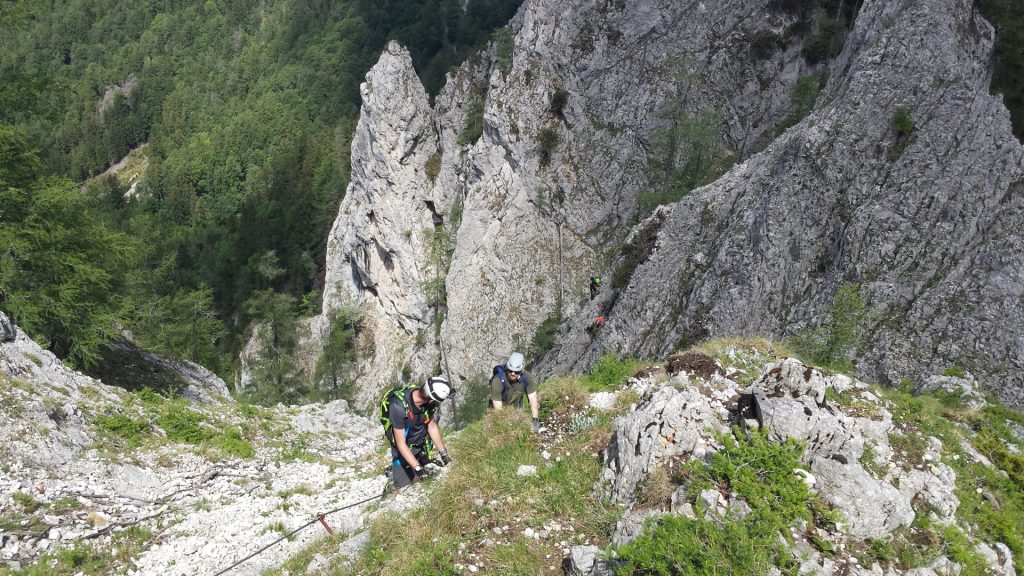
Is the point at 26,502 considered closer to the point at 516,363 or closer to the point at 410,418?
the point at 410,418

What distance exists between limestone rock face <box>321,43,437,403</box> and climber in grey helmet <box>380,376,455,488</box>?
4433cm

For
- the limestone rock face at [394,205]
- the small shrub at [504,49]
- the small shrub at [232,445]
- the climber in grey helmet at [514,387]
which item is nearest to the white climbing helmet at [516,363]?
the climber in grey helmet at [514,387]

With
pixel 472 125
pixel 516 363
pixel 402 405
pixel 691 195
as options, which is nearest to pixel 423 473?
pixel 402 405

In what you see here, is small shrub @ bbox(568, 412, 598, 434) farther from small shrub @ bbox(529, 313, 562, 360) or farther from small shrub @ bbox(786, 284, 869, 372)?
small shrub @ bbox(529, 313, 562, 360)

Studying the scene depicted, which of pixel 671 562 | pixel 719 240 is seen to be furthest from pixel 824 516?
pixel 719 240

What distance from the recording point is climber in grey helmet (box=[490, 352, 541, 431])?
937 cm

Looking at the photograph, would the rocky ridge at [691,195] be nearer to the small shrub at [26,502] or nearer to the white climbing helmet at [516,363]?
the white climbing helmet at [516,363]

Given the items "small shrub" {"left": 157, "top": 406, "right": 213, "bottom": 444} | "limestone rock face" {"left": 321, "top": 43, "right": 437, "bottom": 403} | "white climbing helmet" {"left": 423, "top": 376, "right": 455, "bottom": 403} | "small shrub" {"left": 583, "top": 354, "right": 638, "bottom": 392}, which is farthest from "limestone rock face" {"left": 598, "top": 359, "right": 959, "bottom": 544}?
"limestone rock face" {"left": 321, "top": 43, "right": 437, "bottom": 403}

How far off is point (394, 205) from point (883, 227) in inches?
1740

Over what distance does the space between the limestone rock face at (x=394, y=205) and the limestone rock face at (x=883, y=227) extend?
33027mm

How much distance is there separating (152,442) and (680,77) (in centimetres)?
3834

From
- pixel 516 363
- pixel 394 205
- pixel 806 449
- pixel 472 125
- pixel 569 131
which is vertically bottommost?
pixel 806 449

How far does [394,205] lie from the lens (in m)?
55.0

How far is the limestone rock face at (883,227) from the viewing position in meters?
15.6
